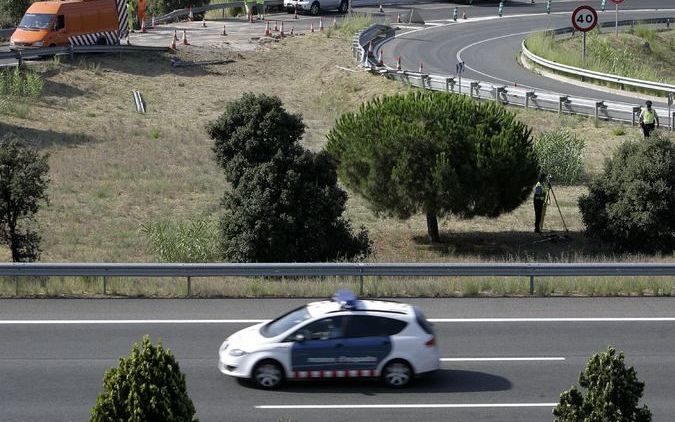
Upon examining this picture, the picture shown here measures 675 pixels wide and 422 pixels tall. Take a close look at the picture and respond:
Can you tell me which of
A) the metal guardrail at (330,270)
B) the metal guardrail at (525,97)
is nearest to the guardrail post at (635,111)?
the metal guardrail at (525,97)

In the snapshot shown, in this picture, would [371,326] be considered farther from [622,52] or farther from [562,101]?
[622,52]

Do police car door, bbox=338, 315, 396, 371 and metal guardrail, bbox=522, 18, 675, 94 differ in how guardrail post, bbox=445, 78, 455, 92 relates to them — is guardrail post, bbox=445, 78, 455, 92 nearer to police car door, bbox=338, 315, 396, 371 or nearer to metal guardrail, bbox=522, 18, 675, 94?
metal guardrail, bbox=522, 18, 675, 94

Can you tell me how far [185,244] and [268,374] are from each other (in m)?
9.46

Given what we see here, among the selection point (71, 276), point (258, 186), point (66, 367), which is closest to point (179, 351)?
point (66, 367)

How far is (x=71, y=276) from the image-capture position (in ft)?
60.1

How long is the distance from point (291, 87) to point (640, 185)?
24608 mm

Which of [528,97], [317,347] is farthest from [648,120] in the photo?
[317,347]

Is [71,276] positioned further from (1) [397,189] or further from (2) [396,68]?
(2) [396,68]

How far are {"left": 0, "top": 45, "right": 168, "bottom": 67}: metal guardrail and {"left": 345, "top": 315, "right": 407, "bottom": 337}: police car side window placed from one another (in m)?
32.6

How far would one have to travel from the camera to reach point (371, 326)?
14.1 meters

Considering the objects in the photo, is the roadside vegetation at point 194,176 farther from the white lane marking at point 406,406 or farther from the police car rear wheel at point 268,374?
the white lane marking at point 406,406

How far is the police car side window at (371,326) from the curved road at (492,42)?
27.3 meters

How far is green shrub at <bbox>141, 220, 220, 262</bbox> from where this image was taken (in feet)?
74.7

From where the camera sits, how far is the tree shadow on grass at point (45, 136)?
35.6m
